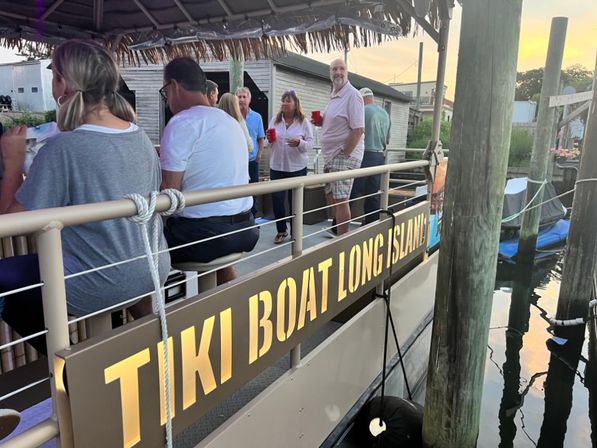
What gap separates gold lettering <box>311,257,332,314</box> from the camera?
95.0 inches

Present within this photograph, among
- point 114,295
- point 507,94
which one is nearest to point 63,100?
point 114,295

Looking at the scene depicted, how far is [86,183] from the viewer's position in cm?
143

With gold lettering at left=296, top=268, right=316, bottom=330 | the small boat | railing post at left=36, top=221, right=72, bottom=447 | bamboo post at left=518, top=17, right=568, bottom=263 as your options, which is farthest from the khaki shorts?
the small boat

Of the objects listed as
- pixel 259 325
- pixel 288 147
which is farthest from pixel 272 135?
pixel 259 325

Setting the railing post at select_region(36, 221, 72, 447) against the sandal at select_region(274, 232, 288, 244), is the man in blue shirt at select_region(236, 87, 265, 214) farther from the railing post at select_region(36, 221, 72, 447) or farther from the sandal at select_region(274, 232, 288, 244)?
the railing post at select_region(36, 221, 72, 447)

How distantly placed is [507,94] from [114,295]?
2172mm

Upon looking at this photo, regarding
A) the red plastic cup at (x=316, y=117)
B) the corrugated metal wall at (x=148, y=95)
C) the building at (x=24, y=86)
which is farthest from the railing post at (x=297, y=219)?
the building at (x=24, y=86)

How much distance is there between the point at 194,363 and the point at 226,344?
170 millimetres

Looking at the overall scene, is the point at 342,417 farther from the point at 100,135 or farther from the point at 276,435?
the point at 100,135

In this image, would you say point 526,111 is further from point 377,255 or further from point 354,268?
point 354,268

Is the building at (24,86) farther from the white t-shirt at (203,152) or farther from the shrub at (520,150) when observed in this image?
the white t-shirt at (203,152)

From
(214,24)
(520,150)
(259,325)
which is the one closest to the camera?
(259,325)

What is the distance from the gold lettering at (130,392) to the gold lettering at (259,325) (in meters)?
0.56

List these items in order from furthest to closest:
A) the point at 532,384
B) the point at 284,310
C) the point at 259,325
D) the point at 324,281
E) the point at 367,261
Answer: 1. the point at 532,384
2. the point at 367,261
3. the point at 324,281
4. the point at 284,310
5. the point at 259,325
